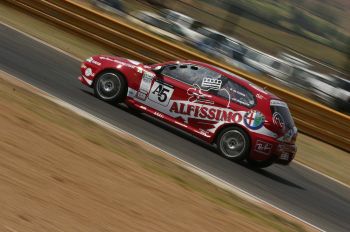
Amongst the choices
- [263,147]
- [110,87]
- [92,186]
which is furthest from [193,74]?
[92,186]

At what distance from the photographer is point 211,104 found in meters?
12.9

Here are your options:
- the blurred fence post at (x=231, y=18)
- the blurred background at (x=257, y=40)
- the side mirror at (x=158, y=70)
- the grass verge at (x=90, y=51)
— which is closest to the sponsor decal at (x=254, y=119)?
the side mirror at (x=158, y=70)

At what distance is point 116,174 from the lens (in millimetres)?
8383

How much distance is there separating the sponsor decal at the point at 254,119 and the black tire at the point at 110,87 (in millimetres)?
2477

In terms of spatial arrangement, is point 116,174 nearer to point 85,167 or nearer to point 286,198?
point 85,167

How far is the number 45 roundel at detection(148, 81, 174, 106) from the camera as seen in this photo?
1317cm

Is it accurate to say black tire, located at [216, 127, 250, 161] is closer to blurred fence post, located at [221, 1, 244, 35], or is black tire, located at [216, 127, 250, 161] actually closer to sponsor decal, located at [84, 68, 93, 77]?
sponsor decal, located at [84, 68, 93, 77]

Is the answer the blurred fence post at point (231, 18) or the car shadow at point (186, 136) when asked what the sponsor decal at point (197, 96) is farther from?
the blurred fence post at point (231, 18)

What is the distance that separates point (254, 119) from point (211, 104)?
0.85m

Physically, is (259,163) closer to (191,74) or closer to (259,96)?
(259,96)

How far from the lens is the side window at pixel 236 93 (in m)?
12.7

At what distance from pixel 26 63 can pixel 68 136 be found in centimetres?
639

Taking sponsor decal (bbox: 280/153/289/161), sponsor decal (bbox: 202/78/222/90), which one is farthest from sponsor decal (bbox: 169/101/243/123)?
sponsor decal (bbox: 280/153/289/161)

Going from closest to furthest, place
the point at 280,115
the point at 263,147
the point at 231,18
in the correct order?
1. the point at 263,147
2. the point at 280,115
3. the point at 231,18
